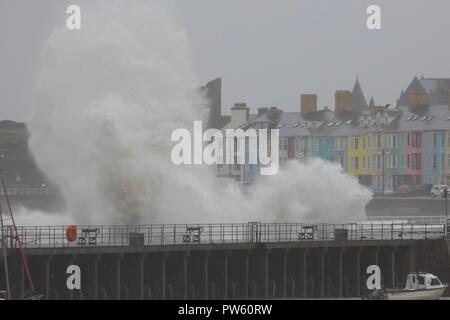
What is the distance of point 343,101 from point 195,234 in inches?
2044

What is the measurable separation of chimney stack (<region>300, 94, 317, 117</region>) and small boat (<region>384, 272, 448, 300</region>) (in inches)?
2109

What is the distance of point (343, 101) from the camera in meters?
105

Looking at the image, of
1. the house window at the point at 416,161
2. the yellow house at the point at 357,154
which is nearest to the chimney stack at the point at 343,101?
the yellow house at the point at 357,154

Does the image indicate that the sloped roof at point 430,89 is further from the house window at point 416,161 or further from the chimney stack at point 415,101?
the house window at point 416,161

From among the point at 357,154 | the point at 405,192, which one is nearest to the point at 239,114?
the point at 357,154

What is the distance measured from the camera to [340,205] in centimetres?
6494

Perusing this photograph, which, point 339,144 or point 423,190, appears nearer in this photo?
point 423,190

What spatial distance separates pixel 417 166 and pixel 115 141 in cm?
4262

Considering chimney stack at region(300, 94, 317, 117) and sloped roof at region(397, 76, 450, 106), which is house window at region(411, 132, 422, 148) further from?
sloped roof at region(397, 76, 450, 106)

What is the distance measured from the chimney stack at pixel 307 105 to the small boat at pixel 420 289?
176 ft

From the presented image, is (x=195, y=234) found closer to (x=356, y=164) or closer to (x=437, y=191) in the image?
(x=437, y=191)

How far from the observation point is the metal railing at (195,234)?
4959cm
